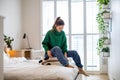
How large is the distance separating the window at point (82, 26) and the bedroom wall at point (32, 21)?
12.9 inches

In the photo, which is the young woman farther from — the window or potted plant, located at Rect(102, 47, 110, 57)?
the window

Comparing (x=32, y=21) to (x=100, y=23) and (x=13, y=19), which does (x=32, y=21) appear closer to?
(x=13, y=19)

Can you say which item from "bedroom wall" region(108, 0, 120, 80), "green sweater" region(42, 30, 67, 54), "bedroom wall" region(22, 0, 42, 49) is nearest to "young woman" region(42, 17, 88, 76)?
"green sweater" region(42, 30, 67, 54)

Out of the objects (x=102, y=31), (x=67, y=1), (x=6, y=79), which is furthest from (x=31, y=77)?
(x=67, y=1)

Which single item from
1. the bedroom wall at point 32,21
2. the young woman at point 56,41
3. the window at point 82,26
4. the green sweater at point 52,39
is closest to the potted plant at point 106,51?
the window at point 82,26

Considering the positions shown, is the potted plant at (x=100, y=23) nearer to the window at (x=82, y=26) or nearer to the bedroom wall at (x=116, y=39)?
the window at (x=82, y=26)

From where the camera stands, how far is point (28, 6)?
6.64m

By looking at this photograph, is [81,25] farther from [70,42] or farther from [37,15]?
[37,15]

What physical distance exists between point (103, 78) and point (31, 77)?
331 cm

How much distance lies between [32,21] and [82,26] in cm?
149

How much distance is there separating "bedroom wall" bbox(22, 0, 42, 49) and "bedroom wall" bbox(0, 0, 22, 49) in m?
0.23

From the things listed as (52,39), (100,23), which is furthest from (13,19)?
(52,39)

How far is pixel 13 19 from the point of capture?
6.00 meters

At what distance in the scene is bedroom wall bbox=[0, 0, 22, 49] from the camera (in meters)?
5.51
